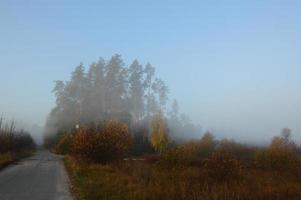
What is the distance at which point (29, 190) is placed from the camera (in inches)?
765

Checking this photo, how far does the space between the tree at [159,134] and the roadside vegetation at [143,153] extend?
90 mm

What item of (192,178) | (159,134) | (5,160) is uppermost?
(159,134)

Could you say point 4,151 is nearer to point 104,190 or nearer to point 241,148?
point 241,148

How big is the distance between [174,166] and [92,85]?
2148 inches

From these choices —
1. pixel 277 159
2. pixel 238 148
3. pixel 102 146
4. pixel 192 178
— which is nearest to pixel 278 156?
pixel 277 159

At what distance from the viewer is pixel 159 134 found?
70.6 meters

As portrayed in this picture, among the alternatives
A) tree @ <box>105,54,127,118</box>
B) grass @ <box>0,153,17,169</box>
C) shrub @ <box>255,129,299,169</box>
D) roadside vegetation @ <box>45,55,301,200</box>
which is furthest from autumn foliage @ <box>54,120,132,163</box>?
tree @ <box>105,54,127,118</box>

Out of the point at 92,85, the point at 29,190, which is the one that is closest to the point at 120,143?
the point at 29,190

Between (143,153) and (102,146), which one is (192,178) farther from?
(143,153)

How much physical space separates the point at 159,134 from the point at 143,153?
5.87 m

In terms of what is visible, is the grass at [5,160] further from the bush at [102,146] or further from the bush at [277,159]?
the bush at [277,159]

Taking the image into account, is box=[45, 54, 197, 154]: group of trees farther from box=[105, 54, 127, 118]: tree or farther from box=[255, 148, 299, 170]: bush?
box=[255, 148, 299, 170]: bush

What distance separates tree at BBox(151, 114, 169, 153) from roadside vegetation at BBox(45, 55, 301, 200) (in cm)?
9

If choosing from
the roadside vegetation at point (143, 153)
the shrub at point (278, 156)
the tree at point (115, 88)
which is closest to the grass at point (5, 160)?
the roadside vegetation at point (143, 153)
